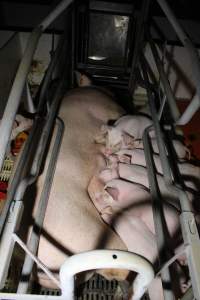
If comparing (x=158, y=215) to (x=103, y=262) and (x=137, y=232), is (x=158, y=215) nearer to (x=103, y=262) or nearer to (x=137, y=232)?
(x=137, y=232)

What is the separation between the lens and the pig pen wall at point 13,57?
220cm

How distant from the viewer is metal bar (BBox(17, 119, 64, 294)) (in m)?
0.90

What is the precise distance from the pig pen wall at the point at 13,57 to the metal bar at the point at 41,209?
816mm

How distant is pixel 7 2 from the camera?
2660 mm

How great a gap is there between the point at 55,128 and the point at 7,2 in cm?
174

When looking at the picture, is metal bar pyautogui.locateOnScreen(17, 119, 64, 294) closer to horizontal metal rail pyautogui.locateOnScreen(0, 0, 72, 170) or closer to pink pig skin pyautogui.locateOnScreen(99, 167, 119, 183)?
pink pig skin pyautogui.locateOnScreen(99, 167, 119, 183)

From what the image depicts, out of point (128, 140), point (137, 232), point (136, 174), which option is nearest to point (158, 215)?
point (137, 232)

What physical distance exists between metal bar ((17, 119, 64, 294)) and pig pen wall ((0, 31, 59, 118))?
2.68ft

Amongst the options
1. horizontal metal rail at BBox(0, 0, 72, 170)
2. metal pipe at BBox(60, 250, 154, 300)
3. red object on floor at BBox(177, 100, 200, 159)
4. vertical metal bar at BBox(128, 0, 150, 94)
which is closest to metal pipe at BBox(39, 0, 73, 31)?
horizontal metal rail at BBox(0, 0, 72, 170)

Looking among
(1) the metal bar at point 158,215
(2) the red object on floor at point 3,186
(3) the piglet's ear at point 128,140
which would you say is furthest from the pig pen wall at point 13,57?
(1) the metal bar at point 158,215

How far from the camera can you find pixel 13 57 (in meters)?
2.38

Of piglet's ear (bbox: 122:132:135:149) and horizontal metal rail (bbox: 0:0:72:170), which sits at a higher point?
horizontal metal rail (bbox: 0:0:72:170)

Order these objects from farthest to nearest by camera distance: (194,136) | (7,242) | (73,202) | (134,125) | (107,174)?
(194,136)
(134,125)
(107,174)
(73,202)
(7,242)

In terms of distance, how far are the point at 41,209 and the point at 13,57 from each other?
1629 mm
